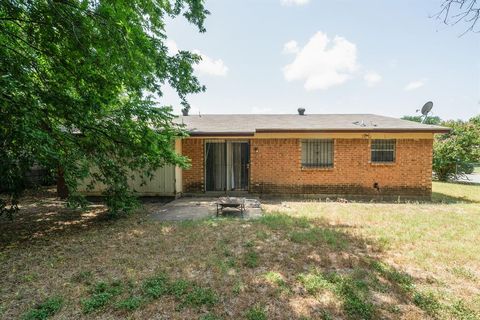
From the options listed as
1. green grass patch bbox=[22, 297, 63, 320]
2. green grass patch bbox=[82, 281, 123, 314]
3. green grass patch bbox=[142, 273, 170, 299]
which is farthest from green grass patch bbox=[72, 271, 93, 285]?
green grass patch bbox=[142, 273, 170, 299]

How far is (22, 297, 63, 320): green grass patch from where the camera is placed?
2952 millimetres

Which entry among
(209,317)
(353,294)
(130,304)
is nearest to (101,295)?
(130,304)

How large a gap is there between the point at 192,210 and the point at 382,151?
26.7ft

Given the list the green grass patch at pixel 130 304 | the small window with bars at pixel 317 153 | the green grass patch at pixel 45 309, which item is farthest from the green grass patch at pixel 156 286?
the small window with bars at pixel 317 153

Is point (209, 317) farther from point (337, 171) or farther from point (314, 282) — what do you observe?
point (337, 171)

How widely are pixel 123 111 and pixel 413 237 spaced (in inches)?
294

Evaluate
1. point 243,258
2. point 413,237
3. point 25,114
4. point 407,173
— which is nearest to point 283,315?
point 243,258

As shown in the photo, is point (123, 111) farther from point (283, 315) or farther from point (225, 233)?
point (283, 315)

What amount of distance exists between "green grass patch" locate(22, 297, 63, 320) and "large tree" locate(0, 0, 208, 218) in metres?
2.81

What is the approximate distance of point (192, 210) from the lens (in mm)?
8164

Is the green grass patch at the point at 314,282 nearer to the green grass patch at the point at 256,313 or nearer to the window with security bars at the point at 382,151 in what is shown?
the green grass patch at the point at 256,313

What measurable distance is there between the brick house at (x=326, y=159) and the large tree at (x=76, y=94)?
3684mm

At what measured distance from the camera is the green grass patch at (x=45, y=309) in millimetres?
2952

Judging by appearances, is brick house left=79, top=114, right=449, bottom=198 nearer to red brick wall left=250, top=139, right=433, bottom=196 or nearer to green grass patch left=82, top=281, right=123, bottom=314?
red brick wall left=250, top=139, right=433, bottom=196
